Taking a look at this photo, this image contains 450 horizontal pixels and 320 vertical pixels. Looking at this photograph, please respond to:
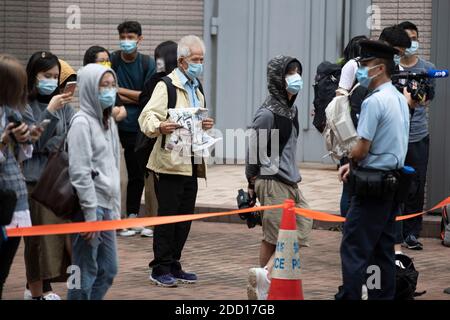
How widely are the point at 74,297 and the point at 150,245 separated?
155 inches

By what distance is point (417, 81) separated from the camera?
33.7 feet

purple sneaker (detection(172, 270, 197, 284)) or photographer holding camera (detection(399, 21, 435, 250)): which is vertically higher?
photographer holding camera (detection(399, 21, 435, 250))

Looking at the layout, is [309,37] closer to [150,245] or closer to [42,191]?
[150,245]

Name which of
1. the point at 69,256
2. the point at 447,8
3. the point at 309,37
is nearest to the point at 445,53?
the point at 447,8

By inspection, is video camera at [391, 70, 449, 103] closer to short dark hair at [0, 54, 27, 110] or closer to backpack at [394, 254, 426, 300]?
backpack at [394, 254, 426, 300]

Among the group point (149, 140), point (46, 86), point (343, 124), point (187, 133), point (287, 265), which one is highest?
point (46, 86)

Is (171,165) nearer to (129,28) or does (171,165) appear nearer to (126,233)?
(126,233)

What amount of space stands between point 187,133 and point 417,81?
197cm

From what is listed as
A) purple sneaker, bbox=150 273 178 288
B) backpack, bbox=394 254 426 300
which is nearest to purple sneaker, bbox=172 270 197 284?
purple sneaker, bbox=150 273 178 288

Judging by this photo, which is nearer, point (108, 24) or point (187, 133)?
point (187, 133)

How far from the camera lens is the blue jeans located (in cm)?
798

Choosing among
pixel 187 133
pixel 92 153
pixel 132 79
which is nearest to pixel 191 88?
pixel 187 133

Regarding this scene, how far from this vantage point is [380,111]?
27.5 feet

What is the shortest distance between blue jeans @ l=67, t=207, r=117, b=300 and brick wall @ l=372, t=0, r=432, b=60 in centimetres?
606
